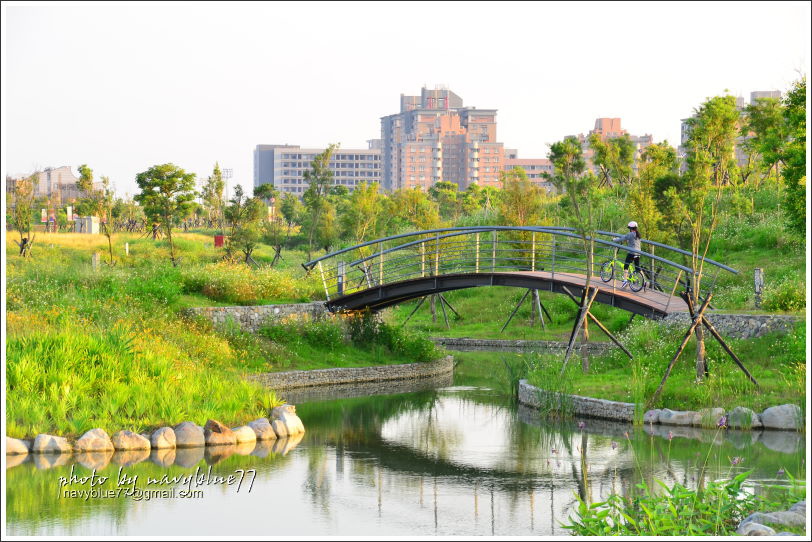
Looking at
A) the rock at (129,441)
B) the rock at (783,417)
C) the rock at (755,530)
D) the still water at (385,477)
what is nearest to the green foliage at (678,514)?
the rock at (755,530)

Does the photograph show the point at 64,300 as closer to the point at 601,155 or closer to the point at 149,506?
the point at 149,506

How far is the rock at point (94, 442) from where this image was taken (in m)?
15.6

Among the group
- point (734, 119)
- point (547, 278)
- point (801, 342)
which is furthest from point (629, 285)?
point (734, 119)

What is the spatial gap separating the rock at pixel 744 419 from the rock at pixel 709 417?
27 centimetres

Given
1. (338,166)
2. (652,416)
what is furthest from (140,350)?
(338,166)

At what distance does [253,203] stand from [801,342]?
31.5 metres

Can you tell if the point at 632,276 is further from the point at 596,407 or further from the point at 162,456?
the point at 162,456

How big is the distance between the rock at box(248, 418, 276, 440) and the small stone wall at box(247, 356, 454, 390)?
486 cm

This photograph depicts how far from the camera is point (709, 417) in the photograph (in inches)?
712

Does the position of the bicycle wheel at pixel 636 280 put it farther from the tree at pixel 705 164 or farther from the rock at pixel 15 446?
the rock at pixel 15 446

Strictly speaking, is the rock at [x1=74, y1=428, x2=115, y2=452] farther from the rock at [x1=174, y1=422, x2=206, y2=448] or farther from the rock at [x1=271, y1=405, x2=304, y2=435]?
the rock at [x1=271, y1=405, x2=304, y2=435]

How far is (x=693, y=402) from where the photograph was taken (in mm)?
18766

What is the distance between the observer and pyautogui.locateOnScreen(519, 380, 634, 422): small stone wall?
1928 centimetres

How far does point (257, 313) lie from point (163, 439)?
1005cm
